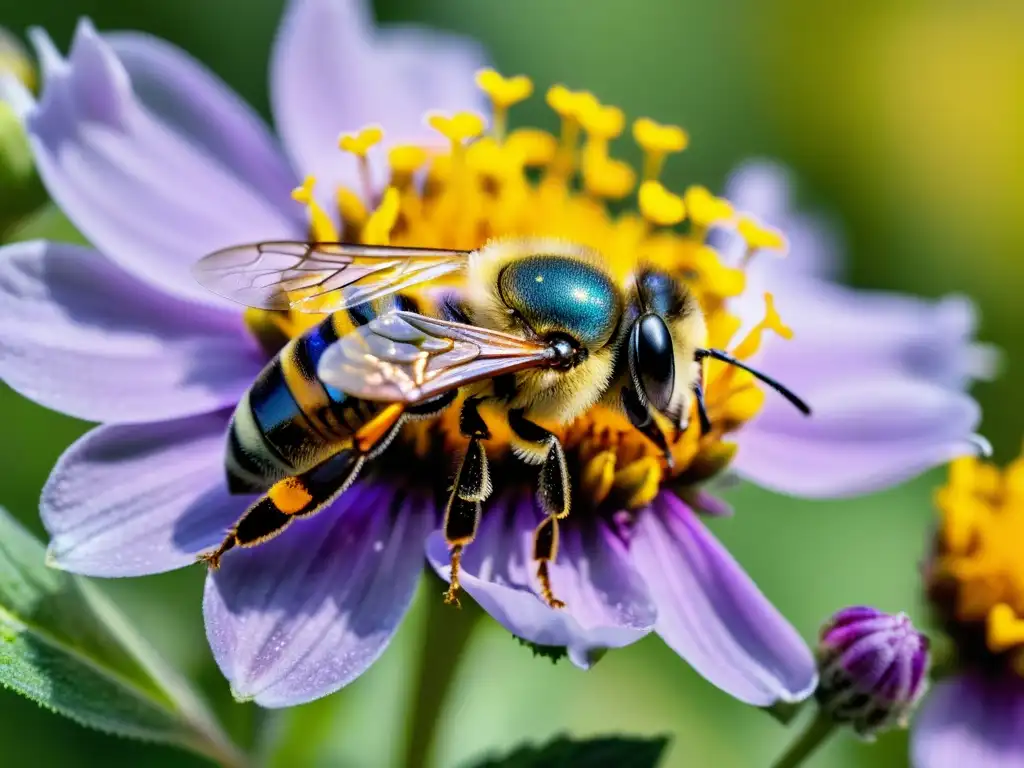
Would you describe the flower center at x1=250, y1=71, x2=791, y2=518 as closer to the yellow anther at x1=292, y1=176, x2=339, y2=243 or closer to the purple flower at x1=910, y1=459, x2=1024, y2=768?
the yellow anther at x1=292, y1=176, x2=339, y2=243

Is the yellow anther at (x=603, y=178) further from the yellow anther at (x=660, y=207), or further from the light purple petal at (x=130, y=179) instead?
the light purple petal at (x=130, y=179)

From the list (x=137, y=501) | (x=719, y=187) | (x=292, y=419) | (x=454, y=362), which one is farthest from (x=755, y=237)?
(x=719, y=187)

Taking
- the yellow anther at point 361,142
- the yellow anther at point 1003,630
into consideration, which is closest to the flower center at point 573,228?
the yellow anther at point 361,142

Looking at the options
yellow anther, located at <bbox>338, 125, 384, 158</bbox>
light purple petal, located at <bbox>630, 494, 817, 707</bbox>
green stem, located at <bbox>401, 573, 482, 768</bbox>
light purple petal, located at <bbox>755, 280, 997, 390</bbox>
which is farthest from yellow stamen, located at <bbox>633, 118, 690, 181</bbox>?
green stem, located at <bbox>401, 573, 482, 768</bbox>

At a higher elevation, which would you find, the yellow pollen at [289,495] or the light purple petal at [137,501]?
the yellow pollen at [289,495]

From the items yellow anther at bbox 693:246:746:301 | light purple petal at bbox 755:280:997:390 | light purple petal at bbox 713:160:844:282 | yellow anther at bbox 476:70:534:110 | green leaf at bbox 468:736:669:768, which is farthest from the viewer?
light purple petal at bbox 713:160:844:282

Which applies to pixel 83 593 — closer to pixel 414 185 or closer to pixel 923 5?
pixel 414 185

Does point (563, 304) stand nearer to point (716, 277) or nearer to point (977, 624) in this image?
point (716, 277)
